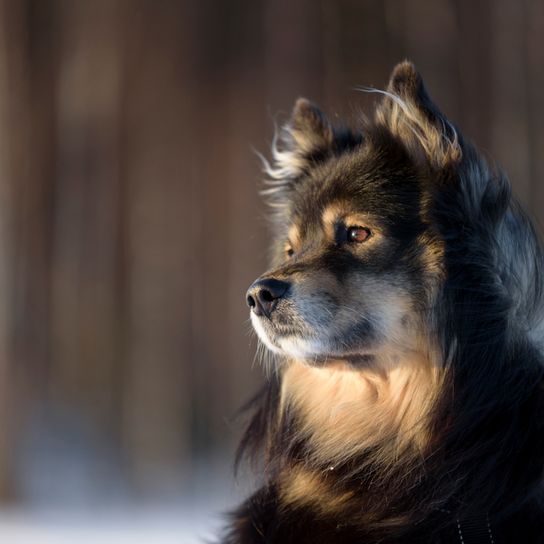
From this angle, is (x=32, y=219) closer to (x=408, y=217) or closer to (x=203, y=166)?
(x=203, y=166)

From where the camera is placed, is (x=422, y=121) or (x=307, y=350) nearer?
(x=422, y=121)

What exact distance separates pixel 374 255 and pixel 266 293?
39 cm

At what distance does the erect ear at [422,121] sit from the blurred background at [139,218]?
5.21 meters

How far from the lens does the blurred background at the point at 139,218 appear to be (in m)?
8.58

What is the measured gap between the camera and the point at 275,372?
12.2 ft

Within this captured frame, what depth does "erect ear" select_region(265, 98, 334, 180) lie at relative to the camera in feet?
12.9

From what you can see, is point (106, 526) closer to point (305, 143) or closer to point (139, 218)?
point (139, 218)

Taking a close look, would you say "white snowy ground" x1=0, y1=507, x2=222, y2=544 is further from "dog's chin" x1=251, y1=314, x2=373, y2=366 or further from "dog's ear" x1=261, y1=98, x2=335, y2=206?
"dog's chin" x1=251, y1=314, x2=373, y2=366

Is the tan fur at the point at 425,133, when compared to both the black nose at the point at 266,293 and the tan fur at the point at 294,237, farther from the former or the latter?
the black nose at the point at 266,293

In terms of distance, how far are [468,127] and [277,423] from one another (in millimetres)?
5276

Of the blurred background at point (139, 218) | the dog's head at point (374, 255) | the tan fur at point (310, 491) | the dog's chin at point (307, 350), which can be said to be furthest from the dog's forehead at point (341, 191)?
the blurred background at point (139, 218)

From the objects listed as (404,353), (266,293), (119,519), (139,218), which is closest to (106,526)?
(119,519)

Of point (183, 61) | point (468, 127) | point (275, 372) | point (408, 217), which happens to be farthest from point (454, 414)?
point (183, 61)

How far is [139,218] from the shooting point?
885 cm
